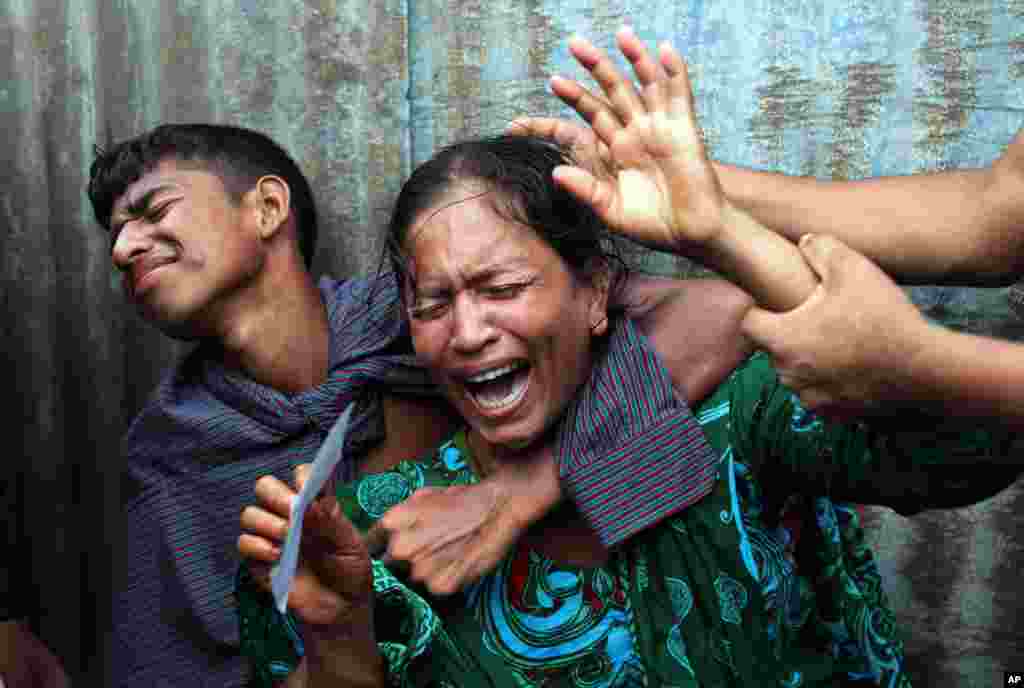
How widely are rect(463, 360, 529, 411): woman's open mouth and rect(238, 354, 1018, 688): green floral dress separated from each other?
0.30m

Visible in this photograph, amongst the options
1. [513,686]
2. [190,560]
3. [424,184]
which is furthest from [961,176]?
[190,560]

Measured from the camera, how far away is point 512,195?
88.8 inches

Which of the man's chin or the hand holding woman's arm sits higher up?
the man's chin

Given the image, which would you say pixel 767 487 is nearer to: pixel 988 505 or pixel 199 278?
pixel 988 505

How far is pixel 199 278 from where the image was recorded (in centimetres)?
268

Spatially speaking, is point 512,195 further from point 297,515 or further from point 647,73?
point 297,515

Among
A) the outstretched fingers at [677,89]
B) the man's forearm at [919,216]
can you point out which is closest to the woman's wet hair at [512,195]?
the man's forearm at [919,216]

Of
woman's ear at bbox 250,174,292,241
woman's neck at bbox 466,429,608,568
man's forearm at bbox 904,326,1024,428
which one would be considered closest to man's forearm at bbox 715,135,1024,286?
man's forearm at bbox 904,326,1024,428

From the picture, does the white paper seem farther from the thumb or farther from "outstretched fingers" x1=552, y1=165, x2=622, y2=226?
"outstretched fingers" x1=552, y1=165, x2=622, y2=226

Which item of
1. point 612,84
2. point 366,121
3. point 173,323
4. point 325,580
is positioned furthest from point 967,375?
point 366,121

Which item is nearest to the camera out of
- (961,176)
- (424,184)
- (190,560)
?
(961,176)

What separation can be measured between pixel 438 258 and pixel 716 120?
3.33 ft

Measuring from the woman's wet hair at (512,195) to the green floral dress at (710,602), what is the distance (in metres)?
0.42

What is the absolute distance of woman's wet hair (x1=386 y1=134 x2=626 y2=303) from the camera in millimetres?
2254
